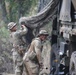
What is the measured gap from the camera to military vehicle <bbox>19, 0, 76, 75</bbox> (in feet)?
29.4

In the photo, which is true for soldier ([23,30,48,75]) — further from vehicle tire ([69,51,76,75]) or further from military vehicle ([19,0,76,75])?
vehicle tire ([69,51,76,75])

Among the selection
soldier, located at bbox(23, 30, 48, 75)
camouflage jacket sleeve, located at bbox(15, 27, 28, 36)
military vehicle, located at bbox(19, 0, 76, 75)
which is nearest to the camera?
military vehicle, located at bbox(19, 0, 76, 75)

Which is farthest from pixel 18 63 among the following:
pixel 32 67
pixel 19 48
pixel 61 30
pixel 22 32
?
pixel 61 30

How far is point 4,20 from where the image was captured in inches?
835

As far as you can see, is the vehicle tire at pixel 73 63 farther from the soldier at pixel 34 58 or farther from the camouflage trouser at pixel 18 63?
the camouflage trouser at pixel 18 63

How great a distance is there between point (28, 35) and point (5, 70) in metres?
5.13

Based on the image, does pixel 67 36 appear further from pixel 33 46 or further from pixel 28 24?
pixel 28 24

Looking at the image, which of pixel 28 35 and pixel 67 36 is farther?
pixel 28 35

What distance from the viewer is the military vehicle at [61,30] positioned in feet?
29.4

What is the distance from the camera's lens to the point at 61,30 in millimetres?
9820

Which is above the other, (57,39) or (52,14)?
(52,14)

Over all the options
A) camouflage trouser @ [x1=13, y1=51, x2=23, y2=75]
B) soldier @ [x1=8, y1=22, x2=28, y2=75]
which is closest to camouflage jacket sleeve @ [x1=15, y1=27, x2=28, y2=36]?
soldier @ [x1=8, y1=22, x2=28, y2=75]

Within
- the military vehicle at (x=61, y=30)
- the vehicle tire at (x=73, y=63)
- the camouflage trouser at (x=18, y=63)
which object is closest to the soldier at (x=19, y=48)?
→ the camouflage trouser at (x=18, y=63)

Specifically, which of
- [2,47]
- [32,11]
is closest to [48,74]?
[2,47]
